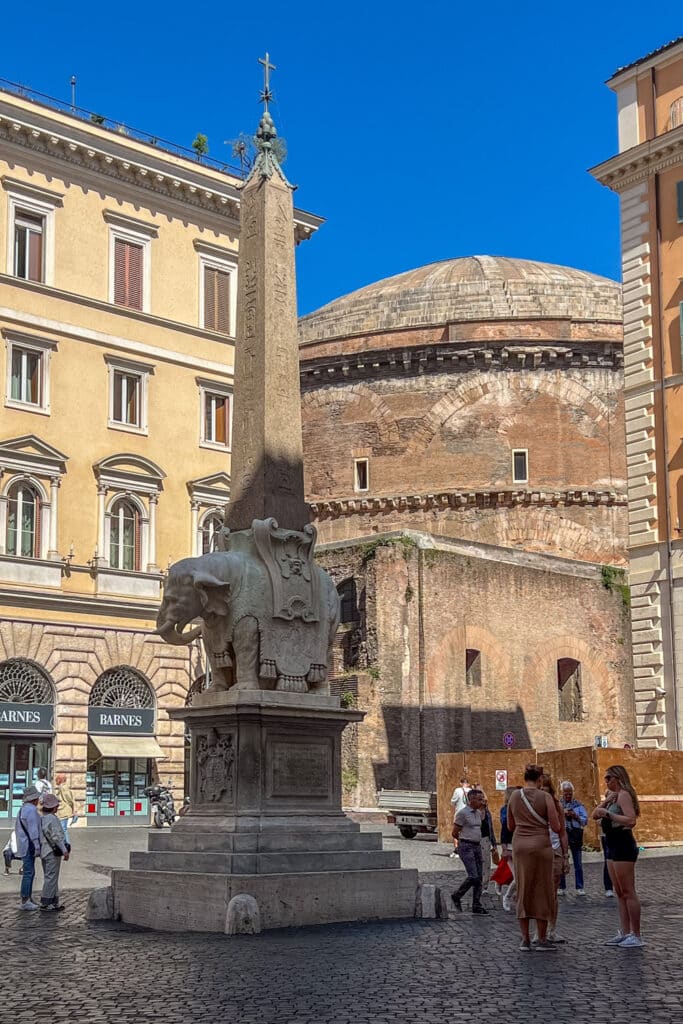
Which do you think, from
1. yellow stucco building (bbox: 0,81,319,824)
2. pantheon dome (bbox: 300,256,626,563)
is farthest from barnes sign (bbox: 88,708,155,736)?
pantheon dome (bbox: 300,256,626,563)

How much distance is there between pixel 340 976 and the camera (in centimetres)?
745

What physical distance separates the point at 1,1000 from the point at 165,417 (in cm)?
1960

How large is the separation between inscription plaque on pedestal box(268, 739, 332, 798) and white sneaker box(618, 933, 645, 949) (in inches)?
97.0

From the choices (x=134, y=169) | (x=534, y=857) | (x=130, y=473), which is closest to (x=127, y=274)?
(x=134, y=169)

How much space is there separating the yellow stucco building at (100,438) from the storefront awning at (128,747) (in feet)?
0.12

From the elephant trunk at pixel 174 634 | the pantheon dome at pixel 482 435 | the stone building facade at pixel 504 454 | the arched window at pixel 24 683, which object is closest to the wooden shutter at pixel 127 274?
the arched window at pixel 24 683

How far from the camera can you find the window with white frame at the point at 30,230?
2420 cm

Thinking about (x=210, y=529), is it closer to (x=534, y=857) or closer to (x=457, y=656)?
(x=457, y=656)

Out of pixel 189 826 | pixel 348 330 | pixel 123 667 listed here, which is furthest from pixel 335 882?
pixel 348 330

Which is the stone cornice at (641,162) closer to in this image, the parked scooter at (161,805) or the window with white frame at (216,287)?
the window with white frame at (216,287)

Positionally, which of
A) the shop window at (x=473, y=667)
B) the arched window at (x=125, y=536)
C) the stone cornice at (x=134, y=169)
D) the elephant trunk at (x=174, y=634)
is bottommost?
the elephant trunk at (x=174, y=634)

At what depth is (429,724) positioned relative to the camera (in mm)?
28531

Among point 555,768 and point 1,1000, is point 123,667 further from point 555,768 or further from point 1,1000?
point 1,1000

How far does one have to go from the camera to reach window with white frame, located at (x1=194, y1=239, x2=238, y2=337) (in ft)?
88.6
